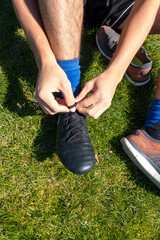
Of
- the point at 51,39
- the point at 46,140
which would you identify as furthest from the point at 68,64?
the point at 46,140

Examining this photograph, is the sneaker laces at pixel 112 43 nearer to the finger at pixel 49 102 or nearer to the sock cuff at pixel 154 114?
the sock cuff at pixel 154 114

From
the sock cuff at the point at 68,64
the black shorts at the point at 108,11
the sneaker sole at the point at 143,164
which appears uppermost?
the black shorts at the point at 108,11

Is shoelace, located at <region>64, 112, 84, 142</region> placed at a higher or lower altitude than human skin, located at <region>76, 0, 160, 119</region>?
lower

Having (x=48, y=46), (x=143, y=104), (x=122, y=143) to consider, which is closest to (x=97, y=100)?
(x=48, y=46)

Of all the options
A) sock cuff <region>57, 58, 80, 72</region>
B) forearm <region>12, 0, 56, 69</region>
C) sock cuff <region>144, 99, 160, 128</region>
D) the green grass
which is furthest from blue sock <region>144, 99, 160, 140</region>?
forearm <region>12, 0, 56, 69</region>

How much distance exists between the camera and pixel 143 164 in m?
1.95

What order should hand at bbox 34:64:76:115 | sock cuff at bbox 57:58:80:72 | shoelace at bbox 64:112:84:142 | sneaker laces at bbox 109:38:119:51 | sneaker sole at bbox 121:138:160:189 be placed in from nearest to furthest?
hand at bbox 34:64:76:115 < sock cuff at bbox 57:58:80:72 < shoelace at bbox 64:112:84:142 < sneaker sole at bbox 121:138:160:189 < sneaker laces at bbox 109:38:119:51

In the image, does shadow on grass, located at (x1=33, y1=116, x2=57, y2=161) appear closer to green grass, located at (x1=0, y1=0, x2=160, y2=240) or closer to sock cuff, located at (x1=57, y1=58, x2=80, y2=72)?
green grass, located at (x1=0, y1=0, x2=160, y2=240)

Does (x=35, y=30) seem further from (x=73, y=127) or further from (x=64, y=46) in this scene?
(x=73, y=127)

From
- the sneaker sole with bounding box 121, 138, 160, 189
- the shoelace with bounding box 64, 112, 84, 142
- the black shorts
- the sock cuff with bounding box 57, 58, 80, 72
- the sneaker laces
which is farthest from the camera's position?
Answer: the sneaker laces

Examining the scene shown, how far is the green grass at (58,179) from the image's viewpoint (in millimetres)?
1817

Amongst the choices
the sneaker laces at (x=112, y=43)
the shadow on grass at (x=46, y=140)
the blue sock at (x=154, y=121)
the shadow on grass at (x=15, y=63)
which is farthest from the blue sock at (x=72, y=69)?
the blue sock at (x=154, y=121)

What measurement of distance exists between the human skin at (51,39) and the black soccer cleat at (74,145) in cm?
23

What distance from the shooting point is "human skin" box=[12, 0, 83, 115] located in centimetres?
144
